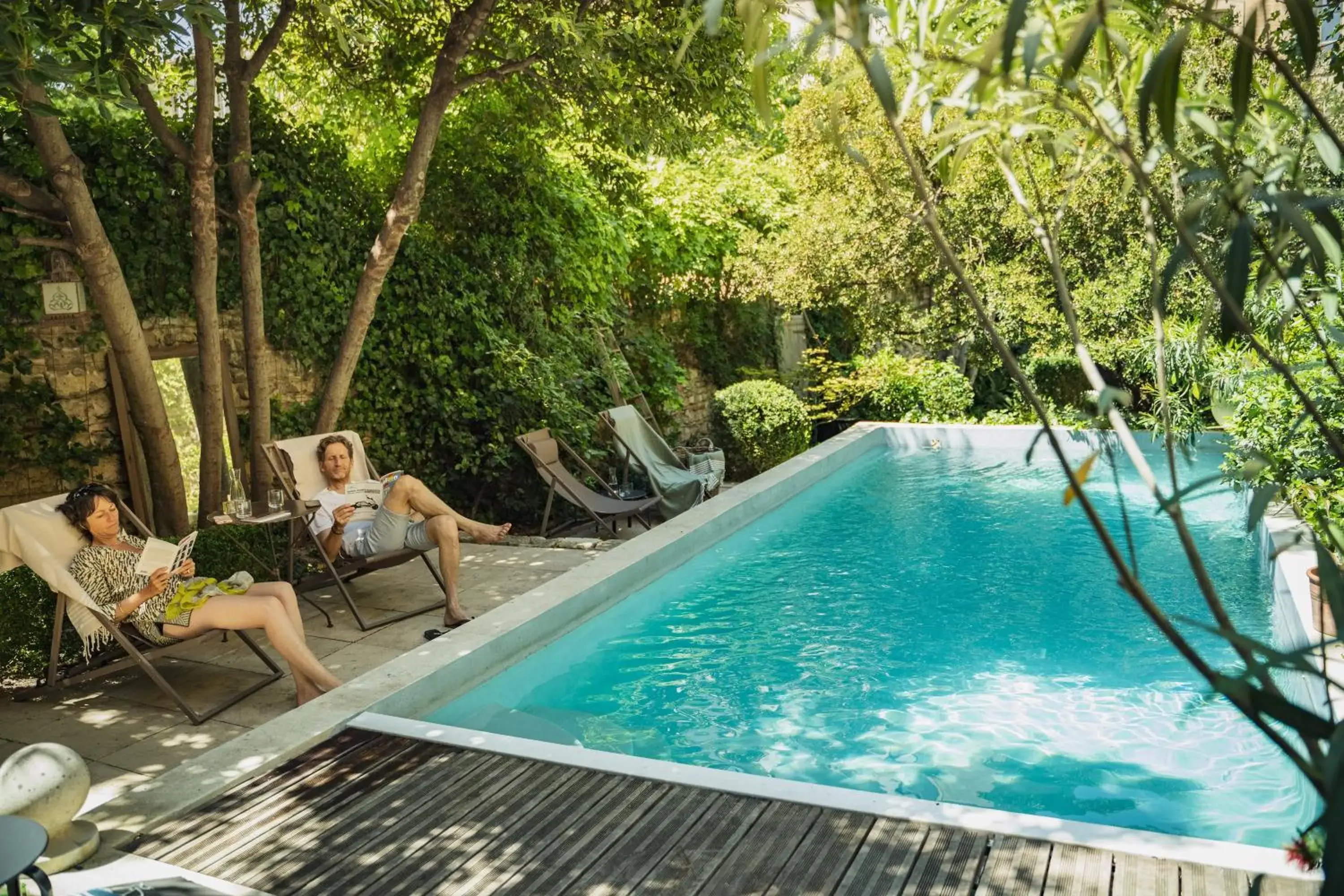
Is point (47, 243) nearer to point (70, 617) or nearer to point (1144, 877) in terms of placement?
point (70, 617)

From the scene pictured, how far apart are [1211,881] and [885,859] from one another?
2.48ft

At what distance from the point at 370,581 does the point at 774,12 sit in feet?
17.1

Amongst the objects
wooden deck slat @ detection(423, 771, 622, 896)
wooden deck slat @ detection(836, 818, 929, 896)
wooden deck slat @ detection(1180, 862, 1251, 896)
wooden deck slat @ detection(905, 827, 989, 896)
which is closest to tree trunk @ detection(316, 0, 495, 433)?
→ wooden deck slat @ detection(423, 771, 622, 896)

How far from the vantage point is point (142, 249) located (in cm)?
629

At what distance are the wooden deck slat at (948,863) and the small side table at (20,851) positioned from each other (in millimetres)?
1916

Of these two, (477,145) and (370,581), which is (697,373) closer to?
(477,145)

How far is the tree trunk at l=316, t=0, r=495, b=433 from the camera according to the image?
6.72 m

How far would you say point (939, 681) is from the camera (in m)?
4.77

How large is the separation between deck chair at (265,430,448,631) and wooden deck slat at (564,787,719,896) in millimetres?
2602

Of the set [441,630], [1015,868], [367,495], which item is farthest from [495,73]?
[1015,868]

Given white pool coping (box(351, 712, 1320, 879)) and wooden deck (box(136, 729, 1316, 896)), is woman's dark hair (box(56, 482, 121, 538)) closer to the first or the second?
white pool coping (box(351, 712, 1320, 879))

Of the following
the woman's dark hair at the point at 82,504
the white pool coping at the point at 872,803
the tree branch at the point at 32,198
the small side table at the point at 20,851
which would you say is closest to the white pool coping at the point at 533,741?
the white pool coping at the point at 872,803

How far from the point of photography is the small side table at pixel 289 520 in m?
5.36

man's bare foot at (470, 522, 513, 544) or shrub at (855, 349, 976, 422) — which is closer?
man's bare foot at (470, 522, 513, 544)
